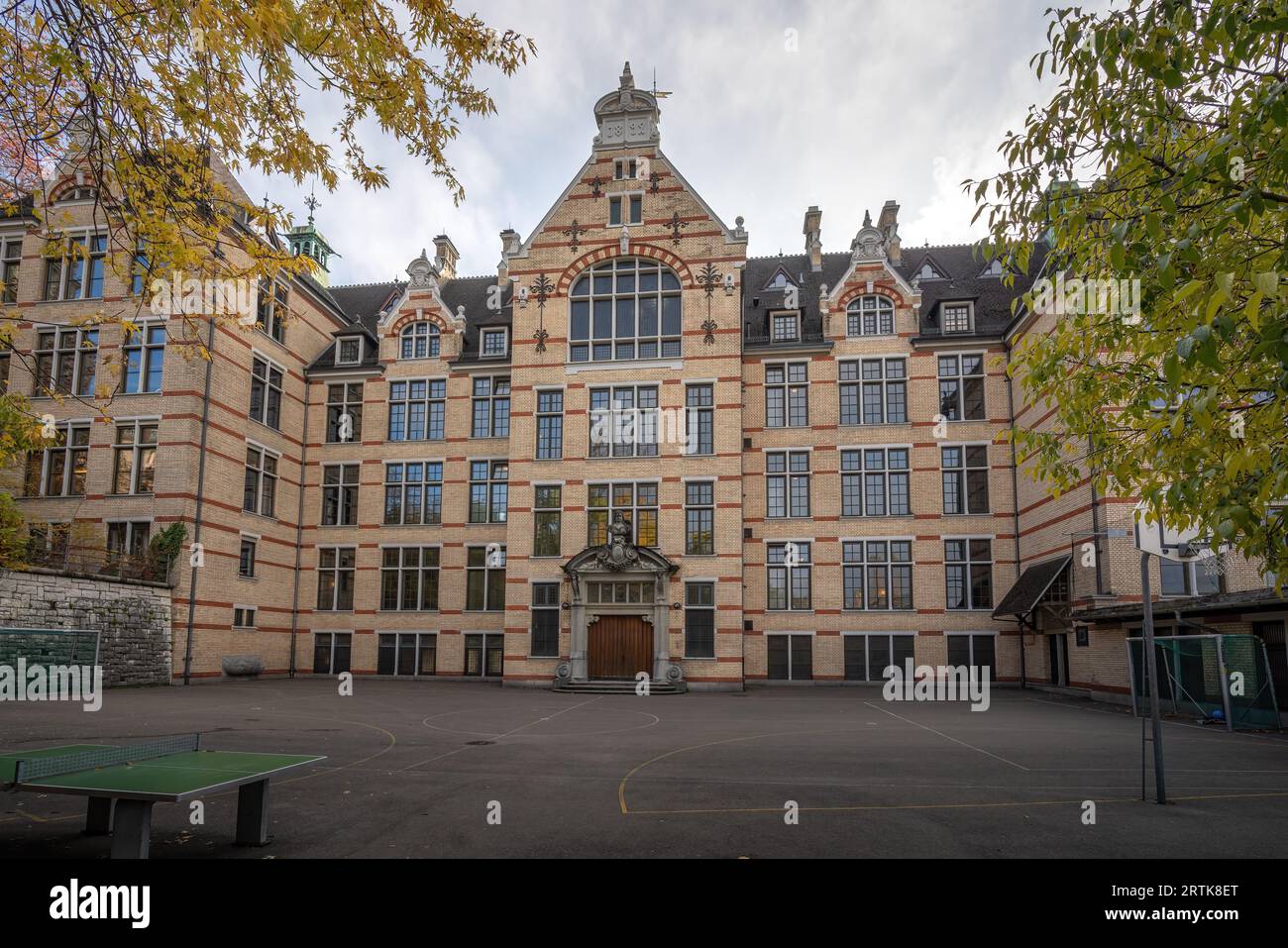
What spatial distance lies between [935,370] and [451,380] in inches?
755

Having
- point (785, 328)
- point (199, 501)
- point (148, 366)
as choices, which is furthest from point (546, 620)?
point (148, 366)

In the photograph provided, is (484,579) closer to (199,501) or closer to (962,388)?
(199,501)

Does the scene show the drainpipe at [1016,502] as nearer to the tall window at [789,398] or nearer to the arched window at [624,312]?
the tall window at [789,398]

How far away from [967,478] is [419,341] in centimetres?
2262

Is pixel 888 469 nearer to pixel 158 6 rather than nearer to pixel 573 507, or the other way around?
pixel 573 507

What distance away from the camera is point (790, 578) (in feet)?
99.1

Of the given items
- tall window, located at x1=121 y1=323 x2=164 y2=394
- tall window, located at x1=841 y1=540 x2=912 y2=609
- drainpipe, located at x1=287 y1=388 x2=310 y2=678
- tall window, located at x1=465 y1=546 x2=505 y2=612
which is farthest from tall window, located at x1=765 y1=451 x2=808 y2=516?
tall window, located at x1=121 y1=323 x2=164 y2=394

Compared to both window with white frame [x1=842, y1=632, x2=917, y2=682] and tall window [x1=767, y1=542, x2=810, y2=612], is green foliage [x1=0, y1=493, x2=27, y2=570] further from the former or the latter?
window with white frame [x1=842, y1=632, x2=917, y2=682]

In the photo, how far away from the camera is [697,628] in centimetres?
2847

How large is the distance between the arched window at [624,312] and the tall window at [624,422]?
1.43 meters

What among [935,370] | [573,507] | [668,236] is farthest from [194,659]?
[935,370]

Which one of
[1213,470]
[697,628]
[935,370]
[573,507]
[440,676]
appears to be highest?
[935,370]

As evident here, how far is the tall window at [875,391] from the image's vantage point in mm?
30641

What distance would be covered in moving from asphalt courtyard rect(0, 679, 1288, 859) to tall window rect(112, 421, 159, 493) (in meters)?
11.4
